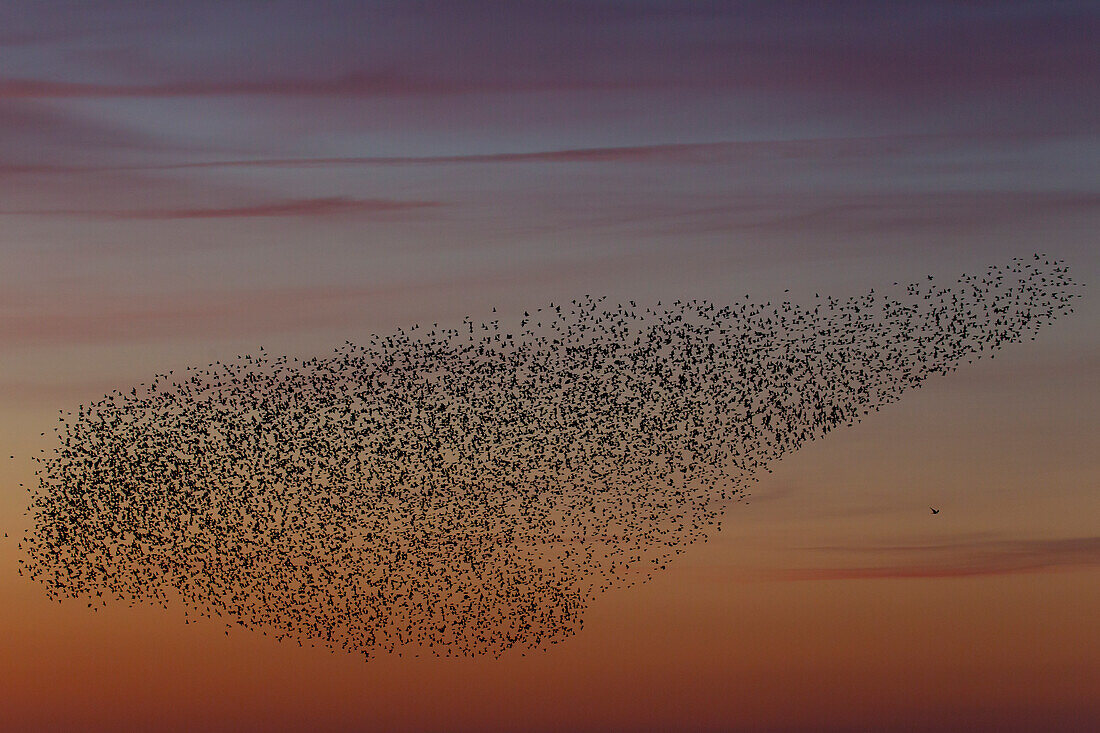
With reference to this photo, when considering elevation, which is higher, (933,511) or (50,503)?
(50,503)

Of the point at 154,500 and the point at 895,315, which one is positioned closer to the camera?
the point at 895,315

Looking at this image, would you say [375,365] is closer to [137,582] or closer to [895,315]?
[137,582]

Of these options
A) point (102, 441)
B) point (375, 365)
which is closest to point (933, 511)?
point (375, 365)

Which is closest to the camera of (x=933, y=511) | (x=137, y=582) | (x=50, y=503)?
(x=933, y=511)

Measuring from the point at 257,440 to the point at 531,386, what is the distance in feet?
33.9

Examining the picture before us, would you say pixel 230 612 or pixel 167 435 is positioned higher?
pixel 167 435

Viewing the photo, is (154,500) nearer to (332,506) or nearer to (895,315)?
(332,506)

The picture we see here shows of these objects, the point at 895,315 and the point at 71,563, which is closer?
the point at 895,315

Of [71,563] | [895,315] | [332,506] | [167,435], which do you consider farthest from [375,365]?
[895,315]

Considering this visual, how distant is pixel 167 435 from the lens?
53656 mm

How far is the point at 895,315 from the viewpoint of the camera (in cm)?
4688

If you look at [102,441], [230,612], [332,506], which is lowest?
[230,612]

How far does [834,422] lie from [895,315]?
4.04 meters

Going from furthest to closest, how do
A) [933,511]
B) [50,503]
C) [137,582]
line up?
[50,503], [137,582], [933,511]
